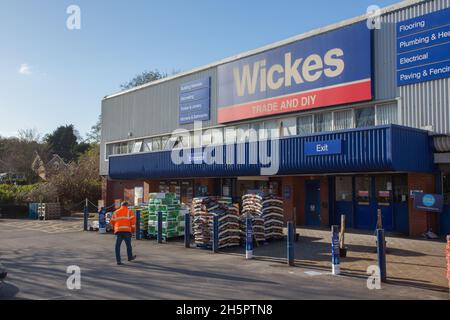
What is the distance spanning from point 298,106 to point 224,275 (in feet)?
39.6

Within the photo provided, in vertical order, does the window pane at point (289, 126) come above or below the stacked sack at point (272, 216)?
above

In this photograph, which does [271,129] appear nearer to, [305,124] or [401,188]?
[305,124]

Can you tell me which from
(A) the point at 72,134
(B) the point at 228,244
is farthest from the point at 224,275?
(A) the point at 72,134

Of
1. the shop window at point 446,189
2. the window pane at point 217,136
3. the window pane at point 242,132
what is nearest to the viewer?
the shop window at point 446,189

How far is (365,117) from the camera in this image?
19062mm

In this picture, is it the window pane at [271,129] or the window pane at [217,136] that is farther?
the window pane at [217,136]

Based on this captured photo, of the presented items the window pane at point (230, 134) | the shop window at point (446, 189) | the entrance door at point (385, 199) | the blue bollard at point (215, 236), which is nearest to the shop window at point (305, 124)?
the entrance door at point (385, 199)

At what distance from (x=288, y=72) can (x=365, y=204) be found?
7.45 metres

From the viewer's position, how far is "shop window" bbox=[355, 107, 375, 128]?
1883 cm

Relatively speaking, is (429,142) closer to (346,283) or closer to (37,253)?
(346,283)

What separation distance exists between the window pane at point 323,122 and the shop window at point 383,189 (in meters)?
3.28

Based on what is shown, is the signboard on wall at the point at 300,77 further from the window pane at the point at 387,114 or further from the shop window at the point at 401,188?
the shop window at the point at 401,188

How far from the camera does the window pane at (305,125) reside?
68.9 feet

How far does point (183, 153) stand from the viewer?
24.0 metres
